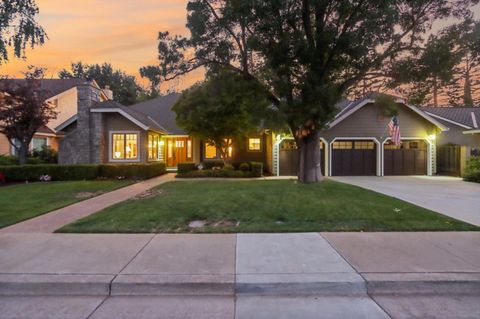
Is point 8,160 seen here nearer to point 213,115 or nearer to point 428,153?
point 213,115

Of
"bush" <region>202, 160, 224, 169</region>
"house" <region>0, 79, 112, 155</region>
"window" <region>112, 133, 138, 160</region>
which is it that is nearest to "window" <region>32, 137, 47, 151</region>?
"house" <region>0, 79, 112, 155</region>

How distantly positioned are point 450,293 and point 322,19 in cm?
1104

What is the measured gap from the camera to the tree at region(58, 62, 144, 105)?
53194 millimetres

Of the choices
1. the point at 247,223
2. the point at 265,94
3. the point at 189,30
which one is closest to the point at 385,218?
the point at 247,223

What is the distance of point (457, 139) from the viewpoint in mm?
25188

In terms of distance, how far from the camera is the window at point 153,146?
843 inches

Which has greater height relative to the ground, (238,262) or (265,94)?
(265,94)

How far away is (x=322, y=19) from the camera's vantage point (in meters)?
12.8

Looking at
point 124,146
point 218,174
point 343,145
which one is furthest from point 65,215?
point 343,145

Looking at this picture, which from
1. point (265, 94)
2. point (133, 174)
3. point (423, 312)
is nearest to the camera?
point (423, 312)

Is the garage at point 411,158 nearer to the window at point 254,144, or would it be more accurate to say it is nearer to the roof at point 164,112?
the window at point 254,144

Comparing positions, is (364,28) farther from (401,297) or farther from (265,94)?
(401,297)

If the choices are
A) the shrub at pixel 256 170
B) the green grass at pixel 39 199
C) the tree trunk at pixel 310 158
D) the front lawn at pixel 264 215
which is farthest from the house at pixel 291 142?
the front lawn at pixel 264 215

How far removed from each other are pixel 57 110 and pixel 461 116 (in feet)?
112
